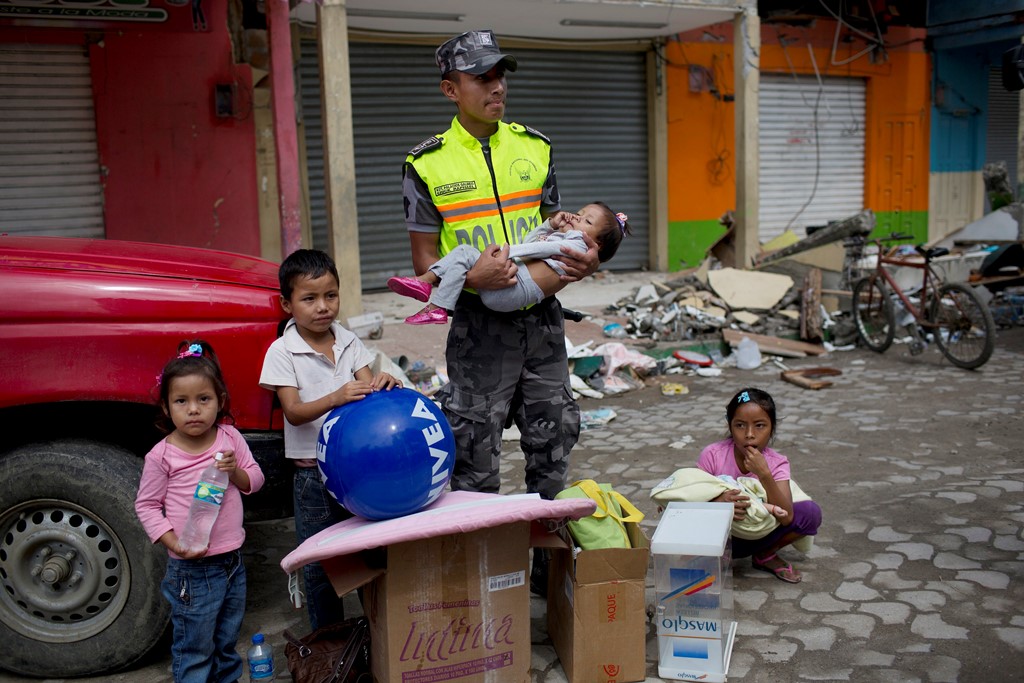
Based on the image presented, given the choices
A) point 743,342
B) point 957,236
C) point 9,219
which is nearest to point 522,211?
point 743,342

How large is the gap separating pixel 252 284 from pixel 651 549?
6.03ft

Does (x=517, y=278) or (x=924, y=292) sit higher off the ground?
(x=517, y=278)

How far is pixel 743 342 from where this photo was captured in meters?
9.63

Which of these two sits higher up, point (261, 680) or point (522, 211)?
point (522, 211)

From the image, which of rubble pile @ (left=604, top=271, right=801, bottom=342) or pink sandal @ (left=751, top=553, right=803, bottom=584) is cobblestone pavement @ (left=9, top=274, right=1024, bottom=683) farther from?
rubble pile @ (left=604, top=271, right=801, bottom=342)

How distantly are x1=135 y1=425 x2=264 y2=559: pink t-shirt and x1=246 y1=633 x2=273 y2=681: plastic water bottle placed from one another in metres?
0.37

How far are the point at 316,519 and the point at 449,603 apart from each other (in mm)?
692

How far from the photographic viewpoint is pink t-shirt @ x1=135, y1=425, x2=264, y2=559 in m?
3.00

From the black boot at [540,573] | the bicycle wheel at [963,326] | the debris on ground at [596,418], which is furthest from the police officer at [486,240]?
the bicycle wheel at [963,326]

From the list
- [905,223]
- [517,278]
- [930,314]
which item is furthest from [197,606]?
[905,223]

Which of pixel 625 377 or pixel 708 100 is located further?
pixel 708 100

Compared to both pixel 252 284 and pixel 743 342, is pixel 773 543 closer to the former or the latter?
pixel 252 284

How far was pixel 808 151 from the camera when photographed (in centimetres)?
1619

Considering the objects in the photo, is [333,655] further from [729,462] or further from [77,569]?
[729,462]
